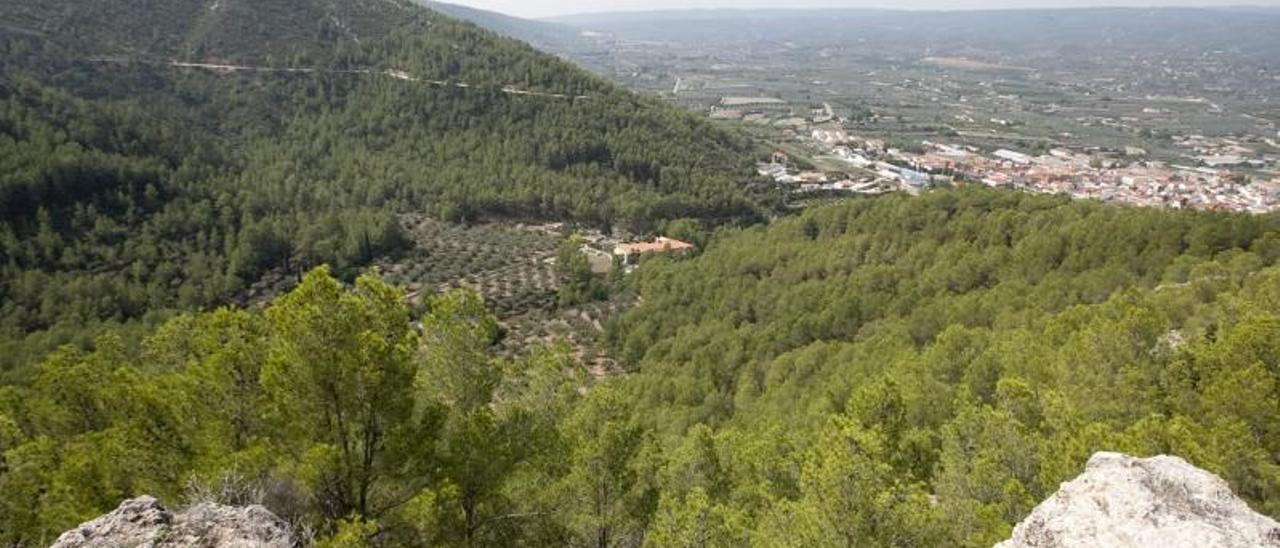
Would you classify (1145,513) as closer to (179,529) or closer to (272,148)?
(179,529)

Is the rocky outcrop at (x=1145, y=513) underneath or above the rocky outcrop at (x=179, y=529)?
above

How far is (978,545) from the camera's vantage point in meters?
12.7

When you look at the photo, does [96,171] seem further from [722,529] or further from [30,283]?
[722,529]

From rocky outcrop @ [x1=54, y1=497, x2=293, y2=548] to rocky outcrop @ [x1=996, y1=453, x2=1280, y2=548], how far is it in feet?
31.5

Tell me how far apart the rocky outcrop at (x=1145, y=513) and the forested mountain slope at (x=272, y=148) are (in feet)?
152

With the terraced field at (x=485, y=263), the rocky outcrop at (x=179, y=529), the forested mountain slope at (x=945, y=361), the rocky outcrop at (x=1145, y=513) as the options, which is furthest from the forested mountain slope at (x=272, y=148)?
the rocky outcrop at (x=1145, y=513)

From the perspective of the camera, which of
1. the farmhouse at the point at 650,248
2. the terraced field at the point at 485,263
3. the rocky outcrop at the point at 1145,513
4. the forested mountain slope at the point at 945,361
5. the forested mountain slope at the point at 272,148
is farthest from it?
the farmhouse at the point at 650,248

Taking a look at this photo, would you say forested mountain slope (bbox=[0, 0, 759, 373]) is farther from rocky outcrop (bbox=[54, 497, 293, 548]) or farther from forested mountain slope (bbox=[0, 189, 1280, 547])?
rocky outcrop (bbox=[54, 497, 293, 548])

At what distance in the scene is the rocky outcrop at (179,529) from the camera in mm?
9273

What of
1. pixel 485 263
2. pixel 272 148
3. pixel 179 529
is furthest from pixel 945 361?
pixel 272 148

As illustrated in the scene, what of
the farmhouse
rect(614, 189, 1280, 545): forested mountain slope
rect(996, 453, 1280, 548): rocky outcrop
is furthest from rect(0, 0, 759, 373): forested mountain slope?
rect(996, 453, 1280, 548): rocky outcrop

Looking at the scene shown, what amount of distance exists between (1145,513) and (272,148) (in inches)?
4004

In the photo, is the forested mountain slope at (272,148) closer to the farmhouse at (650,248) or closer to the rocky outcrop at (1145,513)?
the farmhouse at (650,248)

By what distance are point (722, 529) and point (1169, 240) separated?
40719 millimetres
